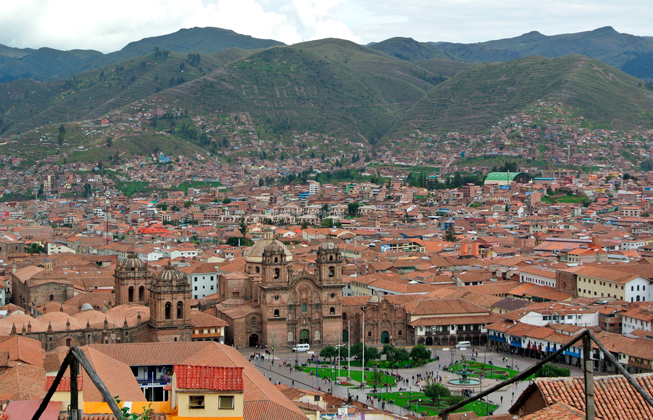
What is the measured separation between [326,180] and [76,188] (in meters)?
50.5

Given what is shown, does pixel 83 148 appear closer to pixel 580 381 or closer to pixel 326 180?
pixel 326 180

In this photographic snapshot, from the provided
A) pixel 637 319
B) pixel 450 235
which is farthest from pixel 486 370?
pixel 450 235

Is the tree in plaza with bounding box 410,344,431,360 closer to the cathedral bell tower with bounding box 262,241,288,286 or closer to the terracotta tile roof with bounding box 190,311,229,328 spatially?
the cathedral bell tower with bounding box 262,241,288,286

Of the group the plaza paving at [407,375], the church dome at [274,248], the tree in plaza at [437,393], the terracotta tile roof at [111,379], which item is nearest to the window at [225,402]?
the terracotta tile roof at [111,379]

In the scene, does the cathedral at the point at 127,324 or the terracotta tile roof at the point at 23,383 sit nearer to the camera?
the terracotta tile roof at the point at 23,383

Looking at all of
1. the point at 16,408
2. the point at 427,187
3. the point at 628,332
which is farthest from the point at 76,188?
the point at 16,408

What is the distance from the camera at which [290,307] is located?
58594mm

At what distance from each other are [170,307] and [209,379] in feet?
102

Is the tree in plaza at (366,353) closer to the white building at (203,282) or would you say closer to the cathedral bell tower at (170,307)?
the cathedral bell tower at (170,307)

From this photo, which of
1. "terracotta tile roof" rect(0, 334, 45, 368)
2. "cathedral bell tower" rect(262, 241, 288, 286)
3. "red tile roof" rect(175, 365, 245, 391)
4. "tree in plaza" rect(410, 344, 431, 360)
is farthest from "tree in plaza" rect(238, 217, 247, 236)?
"red tile roof" rect(175, 365, 245, 391)

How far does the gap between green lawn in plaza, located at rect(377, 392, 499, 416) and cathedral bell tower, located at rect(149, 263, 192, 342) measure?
11.1 meters

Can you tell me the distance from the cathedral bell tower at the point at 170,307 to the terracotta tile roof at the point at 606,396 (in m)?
35.2

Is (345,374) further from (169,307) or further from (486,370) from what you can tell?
(169,307)

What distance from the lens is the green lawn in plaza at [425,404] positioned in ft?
132
